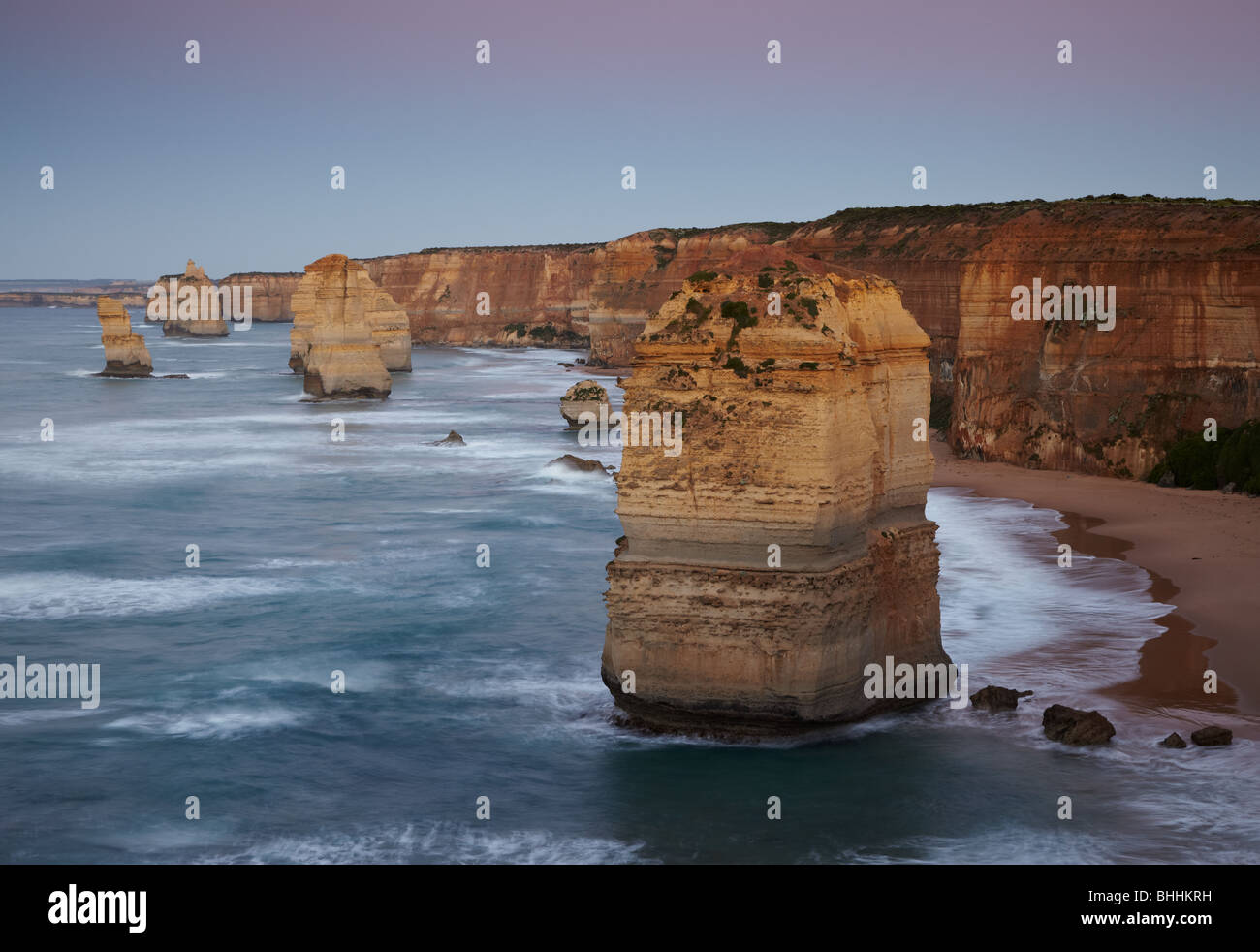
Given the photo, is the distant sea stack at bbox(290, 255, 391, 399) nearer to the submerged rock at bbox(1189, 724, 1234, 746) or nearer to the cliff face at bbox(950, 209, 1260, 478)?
the cliff face at bbox(950, 209, 1260, 478)

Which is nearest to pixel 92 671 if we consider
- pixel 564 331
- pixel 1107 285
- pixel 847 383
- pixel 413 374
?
pixel 847 383

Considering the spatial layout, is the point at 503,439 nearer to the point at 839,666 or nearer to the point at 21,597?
the point at 21,597

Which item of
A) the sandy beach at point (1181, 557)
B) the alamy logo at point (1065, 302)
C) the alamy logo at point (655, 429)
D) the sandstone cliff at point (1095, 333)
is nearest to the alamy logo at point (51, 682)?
the alamy logo at point (655, 429)

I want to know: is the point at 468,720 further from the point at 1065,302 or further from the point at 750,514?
the point at 1065,302

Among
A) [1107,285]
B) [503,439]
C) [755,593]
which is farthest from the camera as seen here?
[503,439]

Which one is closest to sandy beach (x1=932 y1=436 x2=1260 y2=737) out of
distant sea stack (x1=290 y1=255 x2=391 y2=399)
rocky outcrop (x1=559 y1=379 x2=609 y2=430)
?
rocky outcrop (x1=559 y1=379 x2=609 y2=430)

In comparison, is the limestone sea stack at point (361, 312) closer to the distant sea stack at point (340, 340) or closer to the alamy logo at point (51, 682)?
the distant sea stack at point (340, 340)
